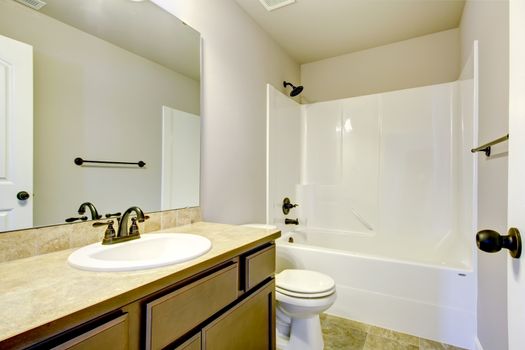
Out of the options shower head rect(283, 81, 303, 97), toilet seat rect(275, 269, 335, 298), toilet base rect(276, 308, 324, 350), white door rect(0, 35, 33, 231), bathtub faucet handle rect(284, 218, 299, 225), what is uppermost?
shower head rect(283, 81, 303, 97)

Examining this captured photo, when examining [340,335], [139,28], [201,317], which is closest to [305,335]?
[340,335]

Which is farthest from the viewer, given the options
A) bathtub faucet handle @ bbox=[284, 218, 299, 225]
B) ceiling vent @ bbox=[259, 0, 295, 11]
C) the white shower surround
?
bathtub faucet handle @ bbox=[284, 218, 299, 225]

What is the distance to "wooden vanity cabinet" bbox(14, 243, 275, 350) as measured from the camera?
554 mm

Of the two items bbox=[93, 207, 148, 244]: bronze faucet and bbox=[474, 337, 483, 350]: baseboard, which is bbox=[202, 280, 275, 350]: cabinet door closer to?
bbox=[93, 207, 148, 244]: bronze faucet

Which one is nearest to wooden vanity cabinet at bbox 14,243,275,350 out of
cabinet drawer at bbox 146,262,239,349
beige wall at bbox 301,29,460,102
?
cabinet drawer at bbox 146,262,239,349

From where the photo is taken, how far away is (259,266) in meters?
1.11

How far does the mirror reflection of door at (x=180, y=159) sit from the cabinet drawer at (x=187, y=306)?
646 mm

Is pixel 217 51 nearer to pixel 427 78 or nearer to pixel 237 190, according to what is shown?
pixel 237 190

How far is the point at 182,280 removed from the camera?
2.46 ft

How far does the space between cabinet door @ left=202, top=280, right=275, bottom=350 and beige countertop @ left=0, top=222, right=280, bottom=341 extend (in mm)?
225

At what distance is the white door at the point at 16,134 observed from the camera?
2.74 feet

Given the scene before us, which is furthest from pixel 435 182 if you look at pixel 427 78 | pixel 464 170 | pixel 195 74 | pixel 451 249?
pixel 195 74

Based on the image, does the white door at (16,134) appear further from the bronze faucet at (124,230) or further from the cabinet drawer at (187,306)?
the cabinet drawer at (187,306)

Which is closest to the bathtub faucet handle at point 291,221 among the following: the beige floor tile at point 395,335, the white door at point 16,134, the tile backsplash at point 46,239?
the beige floor tile at point 395,335
